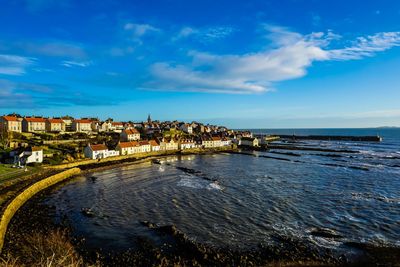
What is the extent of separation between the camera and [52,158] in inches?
2206

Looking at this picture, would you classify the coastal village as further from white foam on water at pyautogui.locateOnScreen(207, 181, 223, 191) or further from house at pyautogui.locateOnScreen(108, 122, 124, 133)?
white foam on water at pyautogui.locateOnScreen(207, 181, 223, 191)

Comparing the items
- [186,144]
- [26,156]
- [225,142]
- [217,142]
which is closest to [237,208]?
[26,156]

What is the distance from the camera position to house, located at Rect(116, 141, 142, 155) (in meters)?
70.9

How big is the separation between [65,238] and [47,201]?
1313 centimetres

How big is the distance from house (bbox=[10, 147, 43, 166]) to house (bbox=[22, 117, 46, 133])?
42.2 m

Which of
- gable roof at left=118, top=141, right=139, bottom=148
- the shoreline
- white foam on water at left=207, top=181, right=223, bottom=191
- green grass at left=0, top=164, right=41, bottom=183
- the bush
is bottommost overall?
the shoreline

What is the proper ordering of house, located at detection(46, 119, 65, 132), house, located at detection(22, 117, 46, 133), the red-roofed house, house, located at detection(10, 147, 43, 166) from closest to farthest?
house, located at detection(10, 147, 43, 166), house, located at detection(22, 117, 46, 133), house, located at detection(46, 119, 65, 132), the red-roofed house

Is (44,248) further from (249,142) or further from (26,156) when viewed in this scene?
(249,142)

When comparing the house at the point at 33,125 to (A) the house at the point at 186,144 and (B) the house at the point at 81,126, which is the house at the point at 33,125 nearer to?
(B) the house at the point at 81,126

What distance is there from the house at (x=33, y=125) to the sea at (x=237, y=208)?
5252 centimetres

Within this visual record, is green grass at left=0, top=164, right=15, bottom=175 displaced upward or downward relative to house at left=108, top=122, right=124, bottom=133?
downward

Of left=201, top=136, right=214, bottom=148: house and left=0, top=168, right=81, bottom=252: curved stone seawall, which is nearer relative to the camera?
left=0, top=168, right=81, bottom=252: curved stone seawall

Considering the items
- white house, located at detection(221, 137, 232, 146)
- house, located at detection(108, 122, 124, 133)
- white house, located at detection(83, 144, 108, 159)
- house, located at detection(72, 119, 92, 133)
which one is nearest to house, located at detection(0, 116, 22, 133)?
house, located at detection(72, 119, 92, 133)

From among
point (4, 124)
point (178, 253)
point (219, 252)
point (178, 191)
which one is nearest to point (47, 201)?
point (178, 191)
